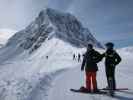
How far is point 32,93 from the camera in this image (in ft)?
35.0

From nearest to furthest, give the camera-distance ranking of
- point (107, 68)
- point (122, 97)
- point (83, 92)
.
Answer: point (122, 97), point (107, 68), point (83, 92)

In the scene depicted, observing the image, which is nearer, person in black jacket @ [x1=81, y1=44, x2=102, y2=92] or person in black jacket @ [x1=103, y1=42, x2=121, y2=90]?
person in black jacket @ [x1=103, y1=42, x2=121, y2=90]

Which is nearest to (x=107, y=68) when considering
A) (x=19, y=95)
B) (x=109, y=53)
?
(x=109, y=53)

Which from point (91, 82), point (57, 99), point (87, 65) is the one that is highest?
point (87, 65)

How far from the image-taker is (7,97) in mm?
10492

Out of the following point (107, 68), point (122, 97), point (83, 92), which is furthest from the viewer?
point (83, 92)

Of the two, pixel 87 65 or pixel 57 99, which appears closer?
pixel 57 99

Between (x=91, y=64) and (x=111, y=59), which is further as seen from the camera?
(x=91, y=64)

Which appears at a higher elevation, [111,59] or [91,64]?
[111,59]

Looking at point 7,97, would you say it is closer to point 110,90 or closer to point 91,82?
point 91,82

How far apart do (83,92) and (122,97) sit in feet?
6.37

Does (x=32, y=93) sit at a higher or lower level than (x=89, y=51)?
lower

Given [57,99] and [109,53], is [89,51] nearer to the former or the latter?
[109,53]

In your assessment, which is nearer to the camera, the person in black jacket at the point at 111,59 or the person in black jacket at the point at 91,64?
the person in black jacket at the point at 111,59
